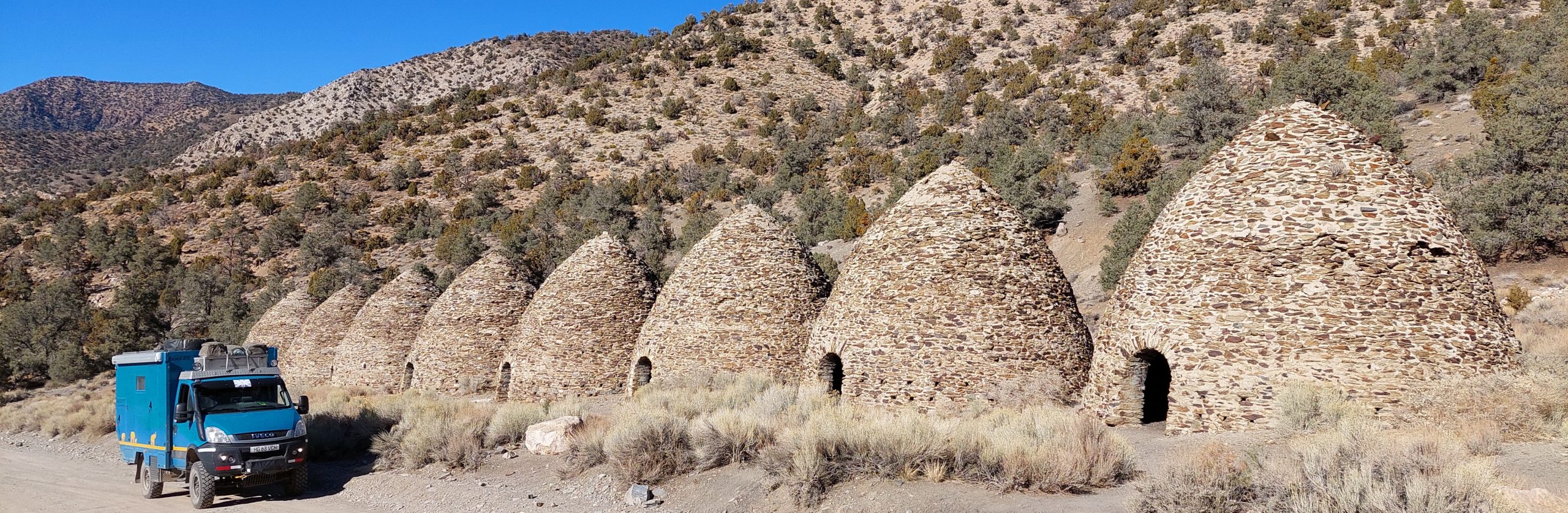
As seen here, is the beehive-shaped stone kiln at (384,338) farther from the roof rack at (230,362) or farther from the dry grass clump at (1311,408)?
the dry grass clump at (1311,408)

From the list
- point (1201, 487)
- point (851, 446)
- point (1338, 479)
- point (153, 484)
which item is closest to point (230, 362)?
point (153, 484)

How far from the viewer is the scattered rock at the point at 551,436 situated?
13125mm

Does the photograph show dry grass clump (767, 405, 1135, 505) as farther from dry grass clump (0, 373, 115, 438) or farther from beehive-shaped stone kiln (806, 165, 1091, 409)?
dry grass clump (0, 373, 115, 438)

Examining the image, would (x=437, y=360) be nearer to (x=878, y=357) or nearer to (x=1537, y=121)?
(x=878, y=357)

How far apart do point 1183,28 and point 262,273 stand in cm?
5927

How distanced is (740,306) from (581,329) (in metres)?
4.68

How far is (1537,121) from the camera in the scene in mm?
25062

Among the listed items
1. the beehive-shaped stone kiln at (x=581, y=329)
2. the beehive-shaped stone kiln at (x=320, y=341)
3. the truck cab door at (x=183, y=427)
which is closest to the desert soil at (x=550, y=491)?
the truck cab door at (x=183, y=427)

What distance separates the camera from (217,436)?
→ 12062 millimetres

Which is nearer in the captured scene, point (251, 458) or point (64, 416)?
point (251, 458)

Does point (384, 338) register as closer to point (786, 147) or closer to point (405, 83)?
point (786, 147)

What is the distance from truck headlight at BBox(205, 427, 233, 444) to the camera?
1201cm

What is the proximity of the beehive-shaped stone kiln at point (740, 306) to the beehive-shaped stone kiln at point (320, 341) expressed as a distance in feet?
51.8

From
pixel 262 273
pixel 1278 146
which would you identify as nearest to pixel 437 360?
pixel 1278 146
